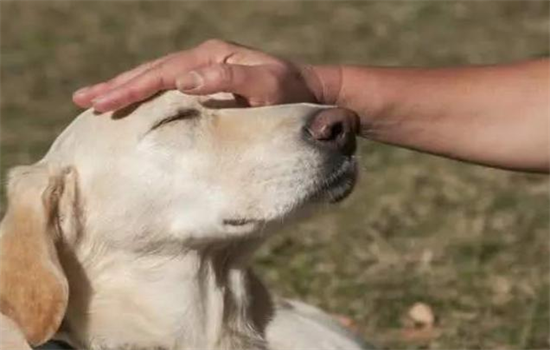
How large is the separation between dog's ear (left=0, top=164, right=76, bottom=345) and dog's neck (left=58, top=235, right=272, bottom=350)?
6.1 inches

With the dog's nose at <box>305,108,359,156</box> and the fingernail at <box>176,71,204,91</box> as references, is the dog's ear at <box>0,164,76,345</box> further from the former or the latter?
the dog's nose at <box>305,108,359,156</box>

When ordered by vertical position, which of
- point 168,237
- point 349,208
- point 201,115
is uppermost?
point 201,115

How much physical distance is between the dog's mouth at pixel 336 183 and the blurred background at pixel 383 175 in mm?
113

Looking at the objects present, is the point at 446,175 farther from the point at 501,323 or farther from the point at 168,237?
the point at 168,237

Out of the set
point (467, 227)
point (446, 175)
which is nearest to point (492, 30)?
point (446, 175)

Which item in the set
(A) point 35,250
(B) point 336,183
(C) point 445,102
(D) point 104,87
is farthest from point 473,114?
(A) point 35,250

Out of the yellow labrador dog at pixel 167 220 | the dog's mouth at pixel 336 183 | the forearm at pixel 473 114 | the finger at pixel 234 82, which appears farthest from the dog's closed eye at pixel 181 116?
the forearm at pixel 473 114

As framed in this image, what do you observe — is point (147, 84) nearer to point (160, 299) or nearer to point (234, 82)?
point (234, 82)

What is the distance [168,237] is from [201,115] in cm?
33

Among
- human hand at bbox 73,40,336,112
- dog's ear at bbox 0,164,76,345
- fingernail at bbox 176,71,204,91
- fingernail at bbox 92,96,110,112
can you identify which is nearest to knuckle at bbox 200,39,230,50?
human hand at bbox 73,40,336,112

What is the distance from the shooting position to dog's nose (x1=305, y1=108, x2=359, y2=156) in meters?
4.10

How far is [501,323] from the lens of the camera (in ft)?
19.1

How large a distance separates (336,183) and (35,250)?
2.53 feet

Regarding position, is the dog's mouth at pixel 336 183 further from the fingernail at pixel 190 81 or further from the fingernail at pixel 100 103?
the fingernail at pixel 100 103
